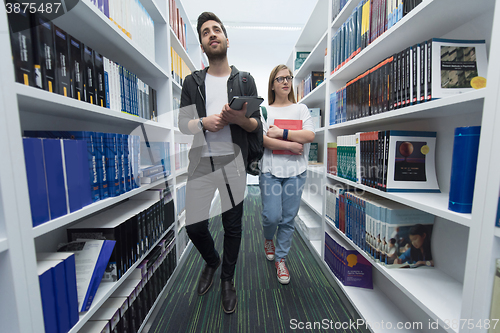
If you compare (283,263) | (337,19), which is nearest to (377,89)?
Result: (337,19)

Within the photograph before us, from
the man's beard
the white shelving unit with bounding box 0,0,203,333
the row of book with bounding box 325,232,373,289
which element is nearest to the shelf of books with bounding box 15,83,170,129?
the white shelving unit with bounding box 0,0,203,333

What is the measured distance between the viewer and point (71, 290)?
1.99ft

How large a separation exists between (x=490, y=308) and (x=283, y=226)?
1046 millimetres

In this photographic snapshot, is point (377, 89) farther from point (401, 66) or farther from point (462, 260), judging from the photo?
point (462, 260)

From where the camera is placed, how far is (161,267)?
1262 mm

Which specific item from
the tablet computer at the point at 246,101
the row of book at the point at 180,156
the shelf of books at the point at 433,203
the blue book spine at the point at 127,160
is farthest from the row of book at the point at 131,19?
the shelf of books at the point at 433,203

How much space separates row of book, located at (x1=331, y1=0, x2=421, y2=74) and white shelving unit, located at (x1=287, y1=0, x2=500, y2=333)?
7 cm

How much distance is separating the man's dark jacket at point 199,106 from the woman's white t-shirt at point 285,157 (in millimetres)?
274

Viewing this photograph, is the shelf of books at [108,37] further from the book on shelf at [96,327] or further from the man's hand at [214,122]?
the book on shelf at [96,327]

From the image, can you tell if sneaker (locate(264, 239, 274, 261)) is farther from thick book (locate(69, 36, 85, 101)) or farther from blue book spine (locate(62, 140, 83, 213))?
thick book (locate(69, 36, 85, 101))

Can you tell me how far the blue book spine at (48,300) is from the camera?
0.53 m

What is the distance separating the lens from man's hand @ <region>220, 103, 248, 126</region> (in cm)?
99

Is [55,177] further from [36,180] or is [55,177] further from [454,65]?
[454,65]

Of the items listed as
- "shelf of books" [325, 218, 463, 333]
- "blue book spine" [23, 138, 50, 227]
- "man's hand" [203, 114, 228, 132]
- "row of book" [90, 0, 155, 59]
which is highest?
"row of book" [90, 0, 155, 59]
